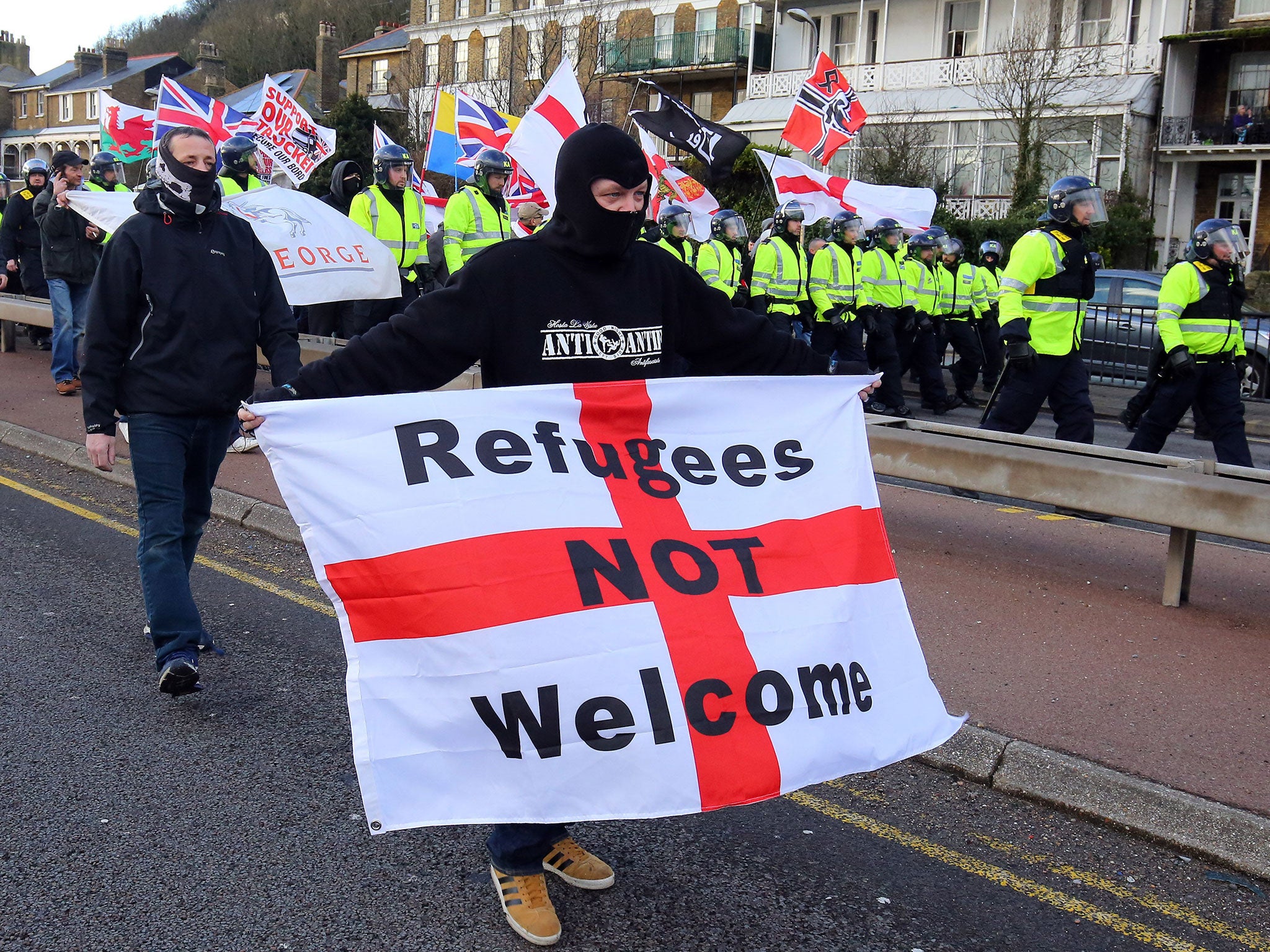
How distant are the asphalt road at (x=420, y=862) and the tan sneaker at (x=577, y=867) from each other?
0.04 meters

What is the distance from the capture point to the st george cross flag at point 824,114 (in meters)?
17.0

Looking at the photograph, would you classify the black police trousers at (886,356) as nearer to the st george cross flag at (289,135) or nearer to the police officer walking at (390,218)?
the police officer walking at (390,218)

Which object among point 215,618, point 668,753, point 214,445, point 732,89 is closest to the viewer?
point 668,753

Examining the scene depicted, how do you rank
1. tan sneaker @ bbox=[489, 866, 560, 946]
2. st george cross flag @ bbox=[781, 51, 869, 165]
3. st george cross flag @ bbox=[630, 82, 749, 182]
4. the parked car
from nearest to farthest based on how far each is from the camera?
tan sneaker @ bbox=[489, 866, 560, 946], st george cross flag @ bbox=[630, 82, 749, 182], the parked car, st george cross flag @ bbox=[781, 51, 869, 165]

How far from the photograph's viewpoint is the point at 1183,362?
8.53 m

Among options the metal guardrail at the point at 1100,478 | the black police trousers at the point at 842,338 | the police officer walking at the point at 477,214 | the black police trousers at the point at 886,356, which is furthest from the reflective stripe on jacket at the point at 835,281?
the metal guardrail at the point at 1100,478

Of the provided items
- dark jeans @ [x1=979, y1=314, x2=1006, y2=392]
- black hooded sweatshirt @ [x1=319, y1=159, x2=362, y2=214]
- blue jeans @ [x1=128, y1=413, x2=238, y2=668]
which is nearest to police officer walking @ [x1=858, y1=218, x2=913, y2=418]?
dark jeans @ [x1=979, y1=314, x2=1006, y2=392]

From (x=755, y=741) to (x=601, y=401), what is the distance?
1.02 m

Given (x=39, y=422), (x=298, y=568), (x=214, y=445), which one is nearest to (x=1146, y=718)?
(x=214, y=445)

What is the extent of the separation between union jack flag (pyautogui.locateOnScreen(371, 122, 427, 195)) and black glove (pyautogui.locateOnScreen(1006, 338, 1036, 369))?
20.8 ft

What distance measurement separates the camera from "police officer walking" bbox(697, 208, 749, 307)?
1474 centimetres

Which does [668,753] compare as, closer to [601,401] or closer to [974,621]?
[601,401]

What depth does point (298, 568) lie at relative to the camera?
684 centimetres

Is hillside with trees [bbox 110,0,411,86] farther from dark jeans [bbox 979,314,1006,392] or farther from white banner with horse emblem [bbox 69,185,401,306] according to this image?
white banner with horse emblem [bbox 69,185,401,306]
